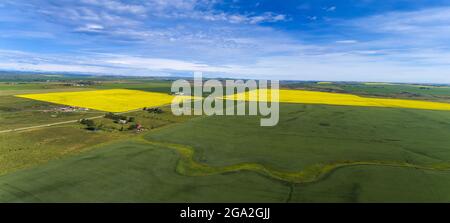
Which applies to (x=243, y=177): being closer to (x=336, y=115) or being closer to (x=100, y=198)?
(x=100, y=198)

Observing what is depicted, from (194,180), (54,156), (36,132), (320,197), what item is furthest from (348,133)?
(36,132)

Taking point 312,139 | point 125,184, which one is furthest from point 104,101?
point 125,184

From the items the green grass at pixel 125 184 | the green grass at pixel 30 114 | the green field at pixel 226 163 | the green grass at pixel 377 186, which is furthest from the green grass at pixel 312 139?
the green grass at pixel 30 114

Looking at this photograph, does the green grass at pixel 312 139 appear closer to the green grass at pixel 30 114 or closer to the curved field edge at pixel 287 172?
the curved field edge at pixel 287 172

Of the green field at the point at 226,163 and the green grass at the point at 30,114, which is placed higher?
the green grass at the point at 30,114

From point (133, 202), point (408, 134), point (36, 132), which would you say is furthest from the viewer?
point (408, 134)

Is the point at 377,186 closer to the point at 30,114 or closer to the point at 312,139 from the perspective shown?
the point at 312,139

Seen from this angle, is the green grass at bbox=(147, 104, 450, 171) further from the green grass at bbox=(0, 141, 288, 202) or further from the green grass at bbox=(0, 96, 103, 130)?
the green grass at bbox=(0, 96, 103, 130)

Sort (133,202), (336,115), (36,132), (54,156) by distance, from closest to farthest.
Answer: (133,202) → (54,156) → (36,132) → (336,115)
